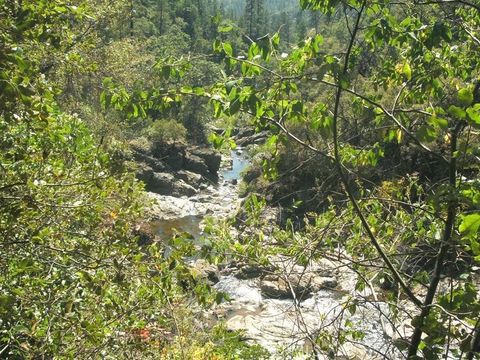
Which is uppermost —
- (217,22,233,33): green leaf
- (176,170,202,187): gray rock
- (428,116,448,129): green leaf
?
(176,170,202,187): gray rock

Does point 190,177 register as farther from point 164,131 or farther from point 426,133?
point 426,133

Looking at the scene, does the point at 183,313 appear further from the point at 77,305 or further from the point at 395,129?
the point at 395,129

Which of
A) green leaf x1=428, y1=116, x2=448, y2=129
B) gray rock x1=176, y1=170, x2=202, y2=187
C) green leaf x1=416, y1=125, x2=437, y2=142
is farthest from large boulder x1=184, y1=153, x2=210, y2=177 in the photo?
green leaf x1=428, y1=116, x2=448, y2=129

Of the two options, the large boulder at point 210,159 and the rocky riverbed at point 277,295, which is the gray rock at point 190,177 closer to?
the rocky riverbed at point 277,295

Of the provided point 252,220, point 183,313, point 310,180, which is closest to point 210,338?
point 183,313

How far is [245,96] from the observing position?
2.26 m

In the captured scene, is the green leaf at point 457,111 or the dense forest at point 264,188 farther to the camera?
the dense forest at point 264,188

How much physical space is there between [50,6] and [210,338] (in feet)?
23.0

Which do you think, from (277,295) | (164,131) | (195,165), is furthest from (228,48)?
(164,131)

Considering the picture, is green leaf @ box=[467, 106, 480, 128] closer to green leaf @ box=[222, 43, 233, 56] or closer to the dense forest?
the dense forest

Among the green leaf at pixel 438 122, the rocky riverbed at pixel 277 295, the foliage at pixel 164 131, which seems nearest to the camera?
the green leaf at pixel 438 122

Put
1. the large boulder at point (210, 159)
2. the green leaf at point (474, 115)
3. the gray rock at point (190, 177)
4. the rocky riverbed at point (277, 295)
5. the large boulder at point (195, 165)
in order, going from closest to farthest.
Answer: the green leaf at point (474, 115), the rocky riverbed at point (277, 295), the gray rock at point (190, 177), the large boulder at point (195, 165), the large boulder at point (210, 159)

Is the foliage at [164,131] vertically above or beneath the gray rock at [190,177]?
above

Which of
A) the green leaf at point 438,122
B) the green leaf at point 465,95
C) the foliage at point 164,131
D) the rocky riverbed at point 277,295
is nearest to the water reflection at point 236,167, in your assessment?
the rocky riverbed at point 277,295
